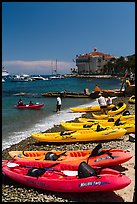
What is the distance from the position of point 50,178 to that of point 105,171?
1.65m

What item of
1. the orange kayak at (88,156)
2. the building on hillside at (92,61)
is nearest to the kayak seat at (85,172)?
the orange kayak at (88,156)

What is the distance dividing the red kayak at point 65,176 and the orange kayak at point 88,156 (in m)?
0.38

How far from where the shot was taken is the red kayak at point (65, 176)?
753 cm

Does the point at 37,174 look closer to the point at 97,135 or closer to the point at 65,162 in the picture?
the point at 65,162

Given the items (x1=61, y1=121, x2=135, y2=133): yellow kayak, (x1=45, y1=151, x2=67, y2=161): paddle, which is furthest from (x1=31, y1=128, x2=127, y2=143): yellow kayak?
(x1=45, y1=151, x2=67, y2=161): paddle

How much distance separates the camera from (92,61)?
139875mm

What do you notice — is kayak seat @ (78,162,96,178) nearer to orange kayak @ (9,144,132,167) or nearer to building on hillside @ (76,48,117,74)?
orange kayak @ (9,144,132,167)

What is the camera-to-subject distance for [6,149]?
13008mm

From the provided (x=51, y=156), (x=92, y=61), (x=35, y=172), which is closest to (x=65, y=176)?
(x=35, y=172)

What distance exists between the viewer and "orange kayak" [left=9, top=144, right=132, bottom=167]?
904 cm

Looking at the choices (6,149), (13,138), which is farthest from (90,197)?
(13,138)

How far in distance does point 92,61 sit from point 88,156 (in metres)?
133

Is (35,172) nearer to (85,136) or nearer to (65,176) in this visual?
(65,176)

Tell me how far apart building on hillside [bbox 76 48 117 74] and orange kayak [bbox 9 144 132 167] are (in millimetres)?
129953
